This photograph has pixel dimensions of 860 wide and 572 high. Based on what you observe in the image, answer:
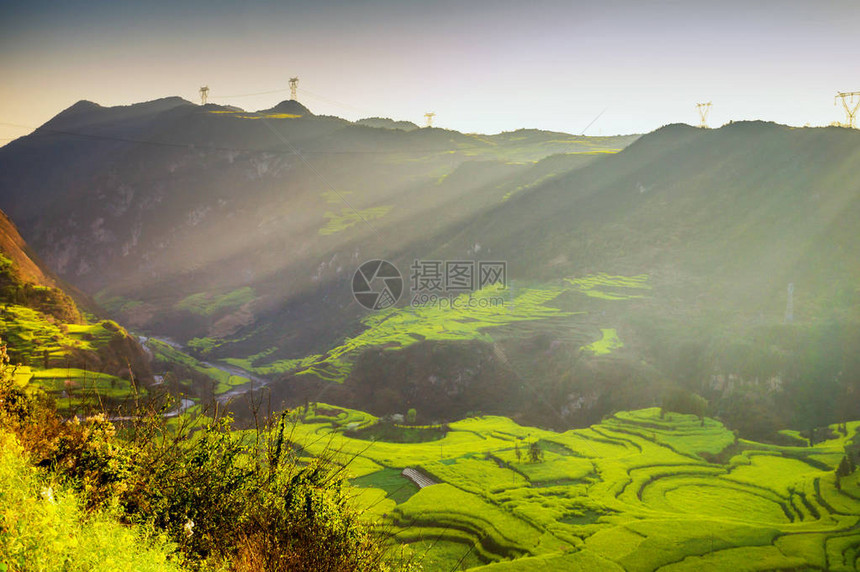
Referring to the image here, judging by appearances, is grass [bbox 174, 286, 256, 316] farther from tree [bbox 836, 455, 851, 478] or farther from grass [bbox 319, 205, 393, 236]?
tree [bbox 836, 455, 851, 478]

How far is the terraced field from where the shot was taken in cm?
2145

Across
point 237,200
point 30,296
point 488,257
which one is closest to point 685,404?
point 488,257

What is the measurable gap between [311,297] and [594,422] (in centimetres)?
7663

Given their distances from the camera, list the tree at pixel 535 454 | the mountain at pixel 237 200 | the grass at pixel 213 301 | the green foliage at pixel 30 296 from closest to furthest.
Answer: the tree at pixel 535 454 < the green foliage at pixel 30 296 < the mountain at pixel 237 200 < the grass at pixel 213 301

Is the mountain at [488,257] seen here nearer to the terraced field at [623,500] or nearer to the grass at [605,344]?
the grass at [605,344]

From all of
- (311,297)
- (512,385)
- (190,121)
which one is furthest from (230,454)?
(190,121)

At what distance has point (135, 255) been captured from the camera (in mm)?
151500

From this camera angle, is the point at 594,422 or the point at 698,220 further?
the point at 698,220

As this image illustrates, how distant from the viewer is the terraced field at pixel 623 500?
21453mm

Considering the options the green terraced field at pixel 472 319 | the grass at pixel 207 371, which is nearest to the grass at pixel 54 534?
the green terraced field at pixel 472 319

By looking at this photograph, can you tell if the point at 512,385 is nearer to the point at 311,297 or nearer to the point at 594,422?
the point at 594,422

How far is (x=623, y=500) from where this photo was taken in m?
27.0

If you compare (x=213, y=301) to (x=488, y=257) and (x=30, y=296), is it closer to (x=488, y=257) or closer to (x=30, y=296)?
(x=488, y=257)

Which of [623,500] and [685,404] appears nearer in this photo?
[623,500]
